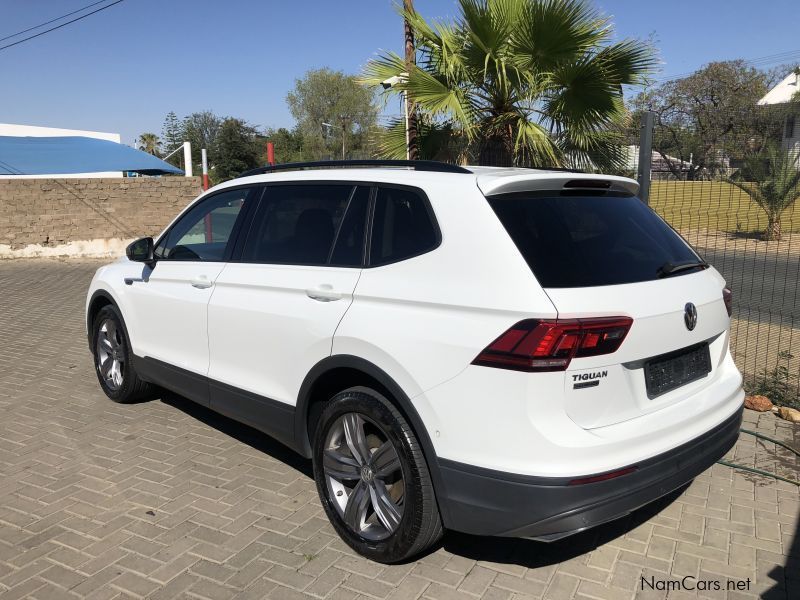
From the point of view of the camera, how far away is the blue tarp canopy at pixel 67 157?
2448 cm

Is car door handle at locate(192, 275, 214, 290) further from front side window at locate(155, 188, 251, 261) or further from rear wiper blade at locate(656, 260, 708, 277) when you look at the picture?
rear wiper blade at locate(656, 260, 708, 277)

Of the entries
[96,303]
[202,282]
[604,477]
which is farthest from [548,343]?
[96,303]

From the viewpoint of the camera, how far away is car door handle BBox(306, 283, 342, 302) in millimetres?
3289

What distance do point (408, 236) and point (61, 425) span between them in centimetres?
349

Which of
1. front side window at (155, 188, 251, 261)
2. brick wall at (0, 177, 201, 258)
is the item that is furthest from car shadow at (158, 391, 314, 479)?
brick wall at (0, 177, 201, 258)

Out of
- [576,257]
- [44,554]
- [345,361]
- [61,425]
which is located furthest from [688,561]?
[61,425]

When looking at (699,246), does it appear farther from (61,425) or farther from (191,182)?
(191,182)

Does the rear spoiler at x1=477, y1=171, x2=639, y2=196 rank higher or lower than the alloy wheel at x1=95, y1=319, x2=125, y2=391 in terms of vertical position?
higher

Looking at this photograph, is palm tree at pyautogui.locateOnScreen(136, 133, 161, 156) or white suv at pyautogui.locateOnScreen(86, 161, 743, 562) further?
palm tree at pyautogui.locateOnScreen(136, 133, 161, 156)

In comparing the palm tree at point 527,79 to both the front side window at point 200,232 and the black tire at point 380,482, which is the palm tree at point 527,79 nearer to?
the front side window at point 200,232

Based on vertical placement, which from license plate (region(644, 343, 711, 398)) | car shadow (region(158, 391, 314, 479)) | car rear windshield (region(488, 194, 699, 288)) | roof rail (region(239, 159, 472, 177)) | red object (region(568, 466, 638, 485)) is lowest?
car shadow (region(158, 391, 314, 479))

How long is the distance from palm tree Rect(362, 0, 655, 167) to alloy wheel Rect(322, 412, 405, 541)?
5557 mm

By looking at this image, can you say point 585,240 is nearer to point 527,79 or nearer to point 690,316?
point 690,316

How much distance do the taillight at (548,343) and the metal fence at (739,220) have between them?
3216mm
